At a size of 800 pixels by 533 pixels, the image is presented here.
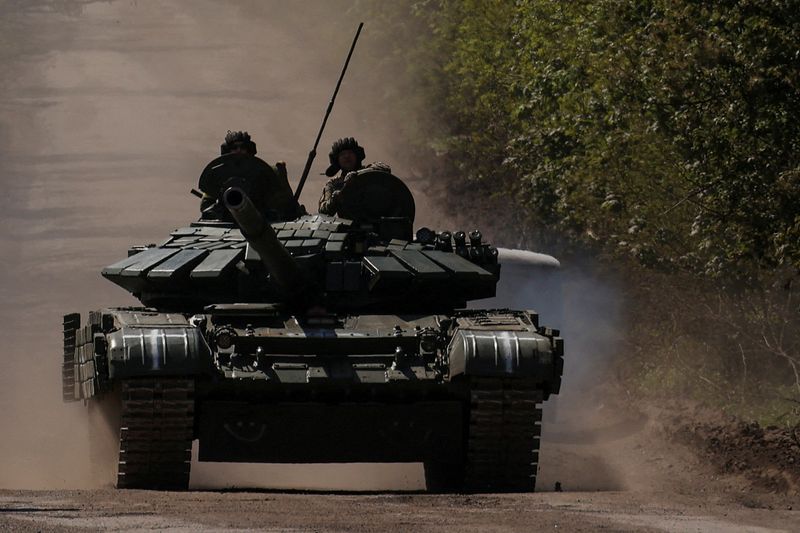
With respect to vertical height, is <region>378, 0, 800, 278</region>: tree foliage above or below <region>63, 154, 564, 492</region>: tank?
above

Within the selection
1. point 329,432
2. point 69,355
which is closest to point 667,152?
point 69,355

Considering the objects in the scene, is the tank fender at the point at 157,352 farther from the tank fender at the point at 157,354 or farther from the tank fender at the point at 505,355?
the tank fender at the point at 505,355

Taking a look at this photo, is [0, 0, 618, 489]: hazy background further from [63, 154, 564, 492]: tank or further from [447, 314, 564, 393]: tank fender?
[447, 314, 564, 393]: tank fender

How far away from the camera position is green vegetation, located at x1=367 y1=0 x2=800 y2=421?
821 inches

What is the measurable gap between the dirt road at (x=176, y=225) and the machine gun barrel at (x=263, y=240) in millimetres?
2024

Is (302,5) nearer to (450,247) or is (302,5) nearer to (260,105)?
(260,105)

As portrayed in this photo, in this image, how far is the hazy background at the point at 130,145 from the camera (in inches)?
971

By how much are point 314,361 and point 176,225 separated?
83.1 feet

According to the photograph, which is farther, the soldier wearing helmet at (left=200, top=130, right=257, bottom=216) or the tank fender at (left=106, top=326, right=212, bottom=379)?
the soldier wearing helmet at (left=200, top=130, right=257, bottom=216)

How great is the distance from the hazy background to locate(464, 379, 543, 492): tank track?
334 centimetres

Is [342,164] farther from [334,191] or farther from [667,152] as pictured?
[667,152]

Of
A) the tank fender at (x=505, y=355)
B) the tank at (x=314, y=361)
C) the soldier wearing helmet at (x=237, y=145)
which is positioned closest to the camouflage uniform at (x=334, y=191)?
the tank at (x=314, y=361)

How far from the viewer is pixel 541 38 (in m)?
29.3

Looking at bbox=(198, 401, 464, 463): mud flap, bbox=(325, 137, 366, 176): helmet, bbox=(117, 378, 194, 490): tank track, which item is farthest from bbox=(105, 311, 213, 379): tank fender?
bbox=(325, 137, 366, 176): helmet
